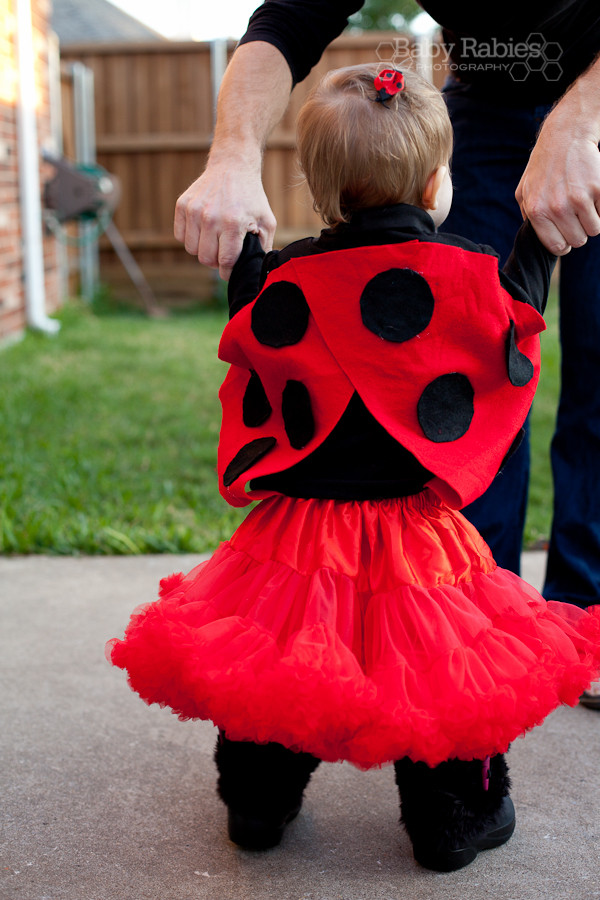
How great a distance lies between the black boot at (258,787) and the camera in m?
1.39

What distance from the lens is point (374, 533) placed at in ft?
4.25

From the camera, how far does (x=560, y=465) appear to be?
2045 millimetres

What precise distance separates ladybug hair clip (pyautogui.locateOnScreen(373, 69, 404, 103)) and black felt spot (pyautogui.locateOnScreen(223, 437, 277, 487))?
52 centimetres

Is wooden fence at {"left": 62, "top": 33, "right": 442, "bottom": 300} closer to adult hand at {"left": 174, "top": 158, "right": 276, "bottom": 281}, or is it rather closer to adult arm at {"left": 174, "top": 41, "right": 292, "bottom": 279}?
adult arm at {"left": 174, "top": 41, "right": 292, "bottom": 279}

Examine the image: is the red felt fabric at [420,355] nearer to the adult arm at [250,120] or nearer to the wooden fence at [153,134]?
the adult arm at [250,120]

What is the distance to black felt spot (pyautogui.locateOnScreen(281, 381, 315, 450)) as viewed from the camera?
4.29 feet

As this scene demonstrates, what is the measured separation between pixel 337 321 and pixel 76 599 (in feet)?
4.93

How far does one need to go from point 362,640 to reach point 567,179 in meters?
0.71

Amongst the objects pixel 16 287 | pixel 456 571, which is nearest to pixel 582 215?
pixel 456 571

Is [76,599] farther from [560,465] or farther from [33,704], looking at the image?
[560,465]

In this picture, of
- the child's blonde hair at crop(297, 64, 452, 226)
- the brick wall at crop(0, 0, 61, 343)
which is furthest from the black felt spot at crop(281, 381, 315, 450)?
the brick wall at crop(0, 0, 61, 343)

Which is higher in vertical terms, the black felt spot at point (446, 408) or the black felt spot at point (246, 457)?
the black felt spot at point (446, 408)

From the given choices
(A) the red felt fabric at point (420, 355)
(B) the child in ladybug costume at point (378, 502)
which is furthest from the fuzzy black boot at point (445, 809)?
(A) the red felt fabric at point (420, 355)

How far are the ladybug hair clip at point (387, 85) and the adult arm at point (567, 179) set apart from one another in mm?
235
